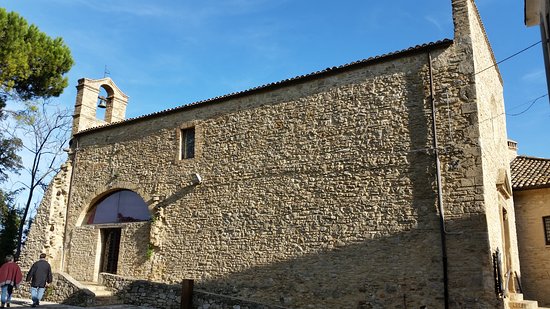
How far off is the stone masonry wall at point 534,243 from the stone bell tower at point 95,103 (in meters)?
15.4

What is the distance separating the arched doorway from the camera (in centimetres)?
1515

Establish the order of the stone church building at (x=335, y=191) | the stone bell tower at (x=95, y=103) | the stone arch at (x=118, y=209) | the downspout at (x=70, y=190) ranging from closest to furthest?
1. the stone church building at (x=335, y=191)
2. the stone arch at (x=118, y=209)
3. the downspout at (x=70, y=190)
4. the stone bell tower at (x=95, y=103)

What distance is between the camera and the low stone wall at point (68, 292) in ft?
42.0

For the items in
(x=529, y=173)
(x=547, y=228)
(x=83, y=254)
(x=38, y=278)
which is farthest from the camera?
A: (x=83, y=254)

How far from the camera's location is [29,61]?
17.0m

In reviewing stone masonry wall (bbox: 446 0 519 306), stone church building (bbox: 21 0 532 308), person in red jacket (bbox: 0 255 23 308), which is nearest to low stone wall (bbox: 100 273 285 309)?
stone church building (bbox: 21 0 532 308)

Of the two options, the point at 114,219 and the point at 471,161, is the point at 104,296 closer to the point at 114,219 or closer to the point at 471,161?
the point at 114,219

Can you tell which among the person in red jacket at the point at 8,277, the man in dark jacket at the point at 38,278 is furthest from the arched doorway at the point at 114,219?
the person in red jacket at the point at 8,277

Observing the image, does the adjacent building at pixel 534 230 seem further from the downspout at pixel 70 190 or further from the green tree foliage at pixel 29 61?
the green tree foliage at pixel 29 61

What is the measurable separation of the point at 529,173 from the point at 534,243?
92.6 inches

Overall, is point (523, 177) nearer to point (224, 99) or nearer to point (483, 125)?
point (483, 125)

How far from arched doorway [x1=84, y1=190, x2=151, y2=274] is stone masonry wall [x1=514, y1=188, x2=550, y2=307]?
1187 centimetres

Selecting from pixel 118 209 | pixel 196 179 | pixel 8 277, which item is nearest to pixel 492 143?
pixel 196 179

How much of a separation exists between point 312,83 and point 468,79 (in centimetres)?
393
